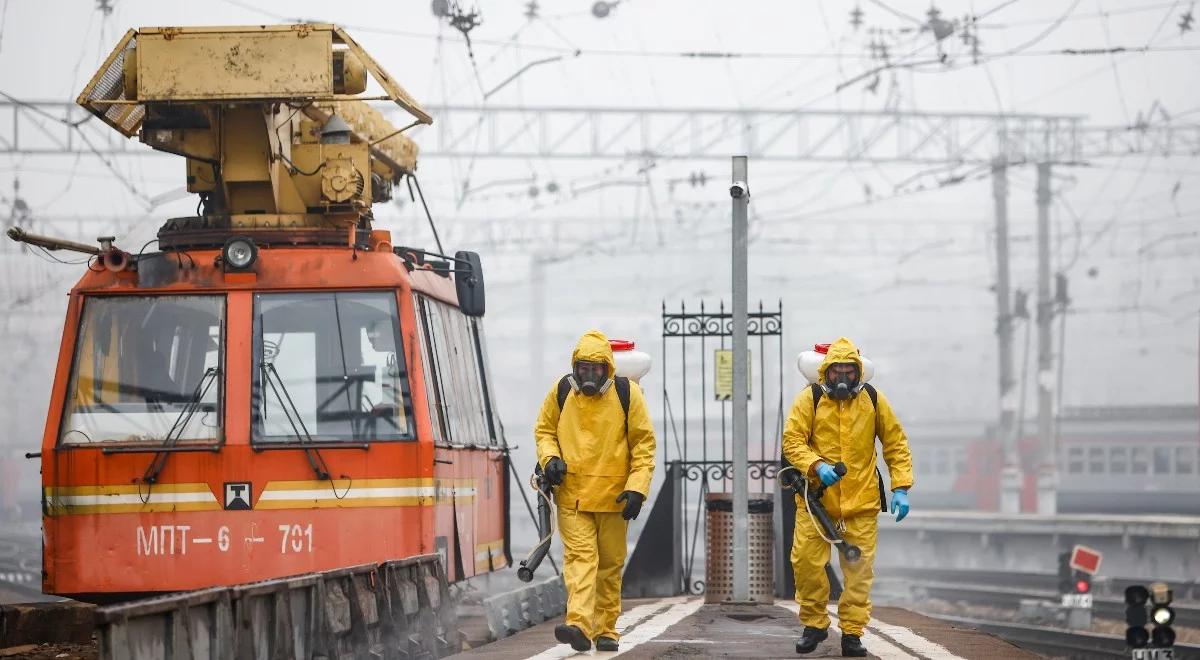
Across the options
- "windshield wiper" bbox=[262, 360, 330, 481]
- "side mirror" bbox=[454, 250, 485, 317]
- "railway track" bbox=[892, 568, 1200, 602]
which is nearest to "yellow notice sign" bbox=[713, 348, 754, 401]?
"side mirror" bbox=[454, 250, 485, 317]

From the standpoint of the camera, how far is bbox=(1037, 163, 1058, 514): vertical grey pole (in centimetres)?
4325

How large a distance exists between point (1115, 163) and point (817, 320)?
117 feet

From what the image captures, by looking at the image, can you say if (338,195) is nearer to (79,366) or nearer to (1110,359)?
(79,366)

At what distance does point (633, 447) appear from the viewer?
9789mm

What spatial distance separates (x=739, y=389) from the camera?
1351 centimetres

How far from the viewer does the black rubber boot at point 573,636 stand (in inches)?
375

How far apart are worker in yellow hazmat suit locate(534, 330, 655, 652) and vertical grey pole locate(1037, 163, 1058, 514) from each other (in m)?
34.9

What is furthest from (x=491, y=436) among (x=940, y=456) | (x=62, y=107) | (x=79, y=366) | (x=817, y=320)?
(x=817, y=320)

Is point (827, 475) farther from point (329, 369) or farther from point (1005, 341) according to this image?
point (1005, 341)

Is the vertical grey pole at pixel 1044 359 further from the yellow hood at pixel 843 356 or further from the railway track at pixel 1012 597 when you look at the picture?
the yellow hood at pixel 843 356

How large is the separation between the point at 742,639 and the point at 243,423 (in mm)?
3263

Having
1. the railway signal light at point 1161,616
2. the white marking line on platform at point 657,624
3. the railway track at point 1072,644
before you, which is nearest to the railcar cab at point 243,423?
the white marking line on platform at point 657,624

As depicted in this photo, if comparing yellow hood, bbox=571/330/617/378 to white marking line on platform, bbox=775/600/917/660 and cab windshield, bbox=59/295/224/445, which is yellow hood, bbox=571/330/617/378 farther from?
cab windshield, bbox=59/295/224/445

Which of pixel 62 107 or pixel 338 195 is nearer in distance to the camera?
pixel 338 195
